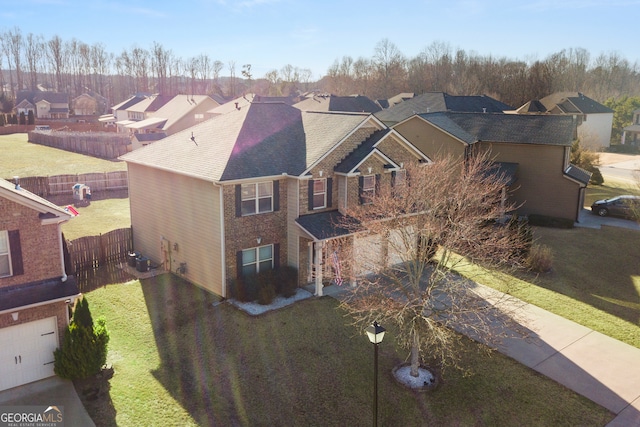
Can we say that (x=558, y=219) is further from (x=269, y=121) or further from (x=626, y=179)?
(x=626, y=179)

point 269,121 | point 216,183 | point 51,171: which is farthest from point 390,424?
point 51,171

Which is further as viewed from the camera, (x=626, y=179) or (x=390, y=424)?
(x=626, y=179)

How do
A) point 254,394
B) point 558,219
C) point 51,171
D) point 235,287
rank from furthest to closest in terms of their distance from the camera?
point 51,171
point 558,219
point 235,287
point 254,394

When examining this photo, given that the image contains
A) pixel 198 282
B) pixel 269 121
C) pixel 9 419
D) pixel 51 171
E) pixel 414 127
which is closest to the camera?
pixel 9 419

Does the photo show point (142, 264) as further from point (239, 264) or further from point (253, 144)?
point (253, 144)

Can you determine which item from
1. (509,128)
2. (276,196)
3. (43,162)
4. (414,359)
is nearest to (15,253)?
(276,196)

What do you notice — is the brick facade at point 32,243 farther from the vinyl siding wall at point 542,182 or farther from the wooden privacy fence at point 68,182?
the vinyl siding wall at point 542,182

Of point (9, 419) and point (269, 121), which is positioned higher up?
point (269, 121)
